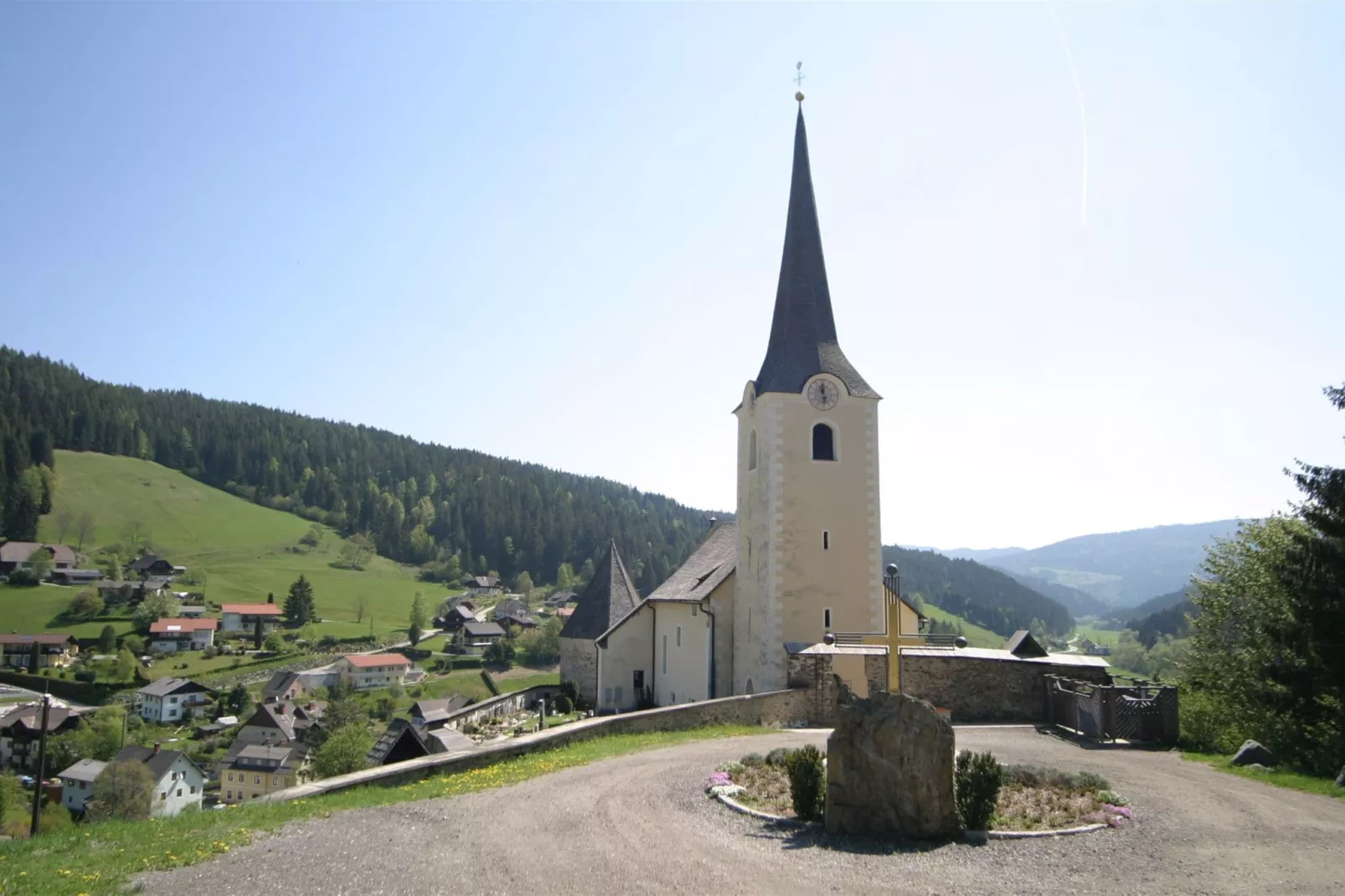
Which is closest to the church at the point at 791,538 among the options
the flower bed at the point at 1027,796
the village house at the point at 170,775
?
the flower bed at the point at 1027,796

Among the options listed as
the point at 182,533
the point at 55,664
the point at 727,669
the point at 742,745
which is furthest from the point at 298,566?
the point at 742,745

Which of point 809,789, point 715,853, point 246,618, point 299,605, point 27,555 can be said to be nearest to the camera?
point 715,853

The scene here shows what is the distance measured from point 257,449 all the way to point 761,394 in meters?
145

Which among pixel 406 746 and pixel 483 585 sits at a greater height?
pixel 406 746

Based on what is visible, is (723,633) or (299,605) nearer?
(723,633)

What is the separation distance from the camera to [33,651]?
75.3 m

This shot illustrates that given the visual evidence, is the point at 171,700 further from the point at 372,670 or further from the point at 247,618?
the point at 247,618

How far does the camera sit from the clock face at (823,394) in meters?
25.0

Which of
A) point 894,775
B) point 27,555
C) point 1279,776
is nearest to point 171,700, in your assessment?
point 27,555

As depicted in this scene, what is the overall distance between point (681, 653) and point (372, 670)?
62.9m

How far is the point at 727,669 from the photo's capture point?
85.1 ft

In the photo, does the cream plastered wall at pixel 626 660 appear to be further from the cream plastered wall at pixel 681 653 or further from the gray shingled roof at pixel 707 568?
the gray shingled roof at pixel 707 568

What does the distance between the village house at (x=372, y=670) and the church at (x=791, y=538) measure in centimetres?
5804

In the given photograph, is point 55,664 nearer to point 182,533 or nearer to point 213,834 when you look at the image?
point 182,533
